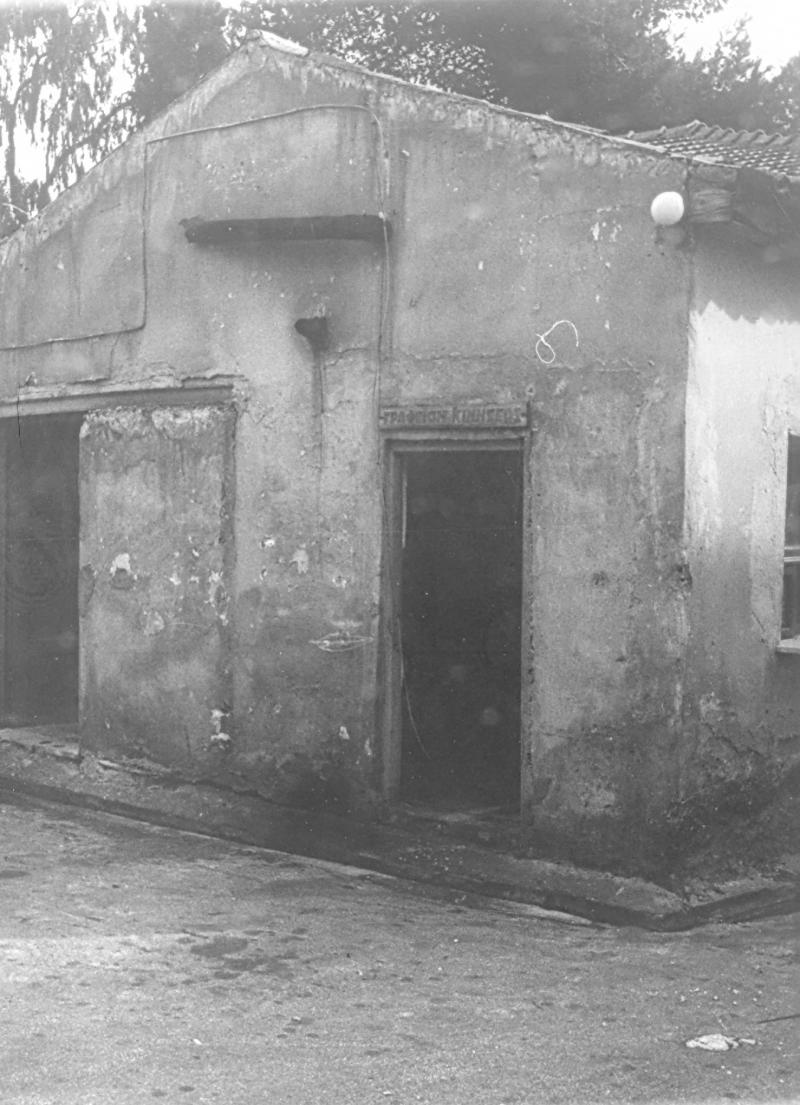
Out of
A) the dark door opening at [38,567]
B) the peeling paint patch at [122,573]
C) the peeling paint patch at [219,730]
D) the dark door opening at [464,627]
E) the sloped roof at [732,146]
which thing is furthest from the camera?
the dark door opening at [38,567]

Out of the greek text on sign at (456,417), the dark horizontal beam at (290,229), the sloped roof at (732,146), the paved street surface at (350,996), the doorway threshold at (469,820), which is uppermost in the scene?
the sloped roof at (732,146)

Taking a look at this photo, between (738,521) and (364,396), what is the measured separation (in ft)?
6.82

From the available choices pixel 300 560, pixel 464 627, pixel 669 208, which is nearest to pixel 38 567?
pixel 300 560

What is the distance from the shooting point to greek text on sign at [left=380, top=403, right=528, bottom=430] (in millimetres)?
7180

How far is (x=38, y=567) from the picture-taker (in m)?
10.6

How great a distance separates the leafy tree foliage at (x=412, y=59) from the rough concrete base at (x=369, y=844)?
12721 mm

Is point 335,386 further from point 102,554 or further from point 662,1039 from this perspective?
point 662,1039

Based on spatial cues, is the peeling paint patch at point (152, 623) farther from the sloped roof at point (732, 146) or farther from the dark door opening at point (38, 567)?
the sloped roof at point (732, 146)

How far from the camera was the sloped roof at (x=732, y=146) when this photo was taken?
7.72 m

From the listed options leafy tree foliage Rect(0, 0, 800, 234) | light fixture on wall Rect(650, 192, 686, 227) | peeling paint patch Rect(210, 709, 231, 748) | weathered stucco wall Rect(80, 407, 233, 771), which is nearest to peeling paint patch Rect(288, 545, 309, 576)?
weathered stucco wall Rect(80, 407, 233, 771)

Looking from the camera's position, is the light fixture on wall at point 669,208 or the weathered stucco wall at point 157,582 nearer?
the light fixture on wall at point 669,208

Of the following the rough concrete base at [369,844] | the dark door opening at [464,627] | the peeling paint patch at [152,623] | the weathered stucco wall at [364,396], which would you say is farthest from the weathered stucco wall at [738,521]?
the peeling paint patch at [152,623]

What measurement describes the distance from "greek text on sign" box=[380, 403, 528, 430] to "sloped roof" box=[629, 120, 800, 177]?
161cm

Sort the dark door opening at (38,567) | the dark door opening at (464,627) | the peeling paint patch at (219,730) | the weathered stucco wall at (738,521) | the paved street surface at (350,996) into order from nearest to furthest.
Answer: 1. the paved street surface at (350,996)
2. the weathered stucco wall at (738,521)
3. the dark door opening at (464,627)
4. the peeling paint patch at (219,730)
5. the dark door opening at (38,567)
